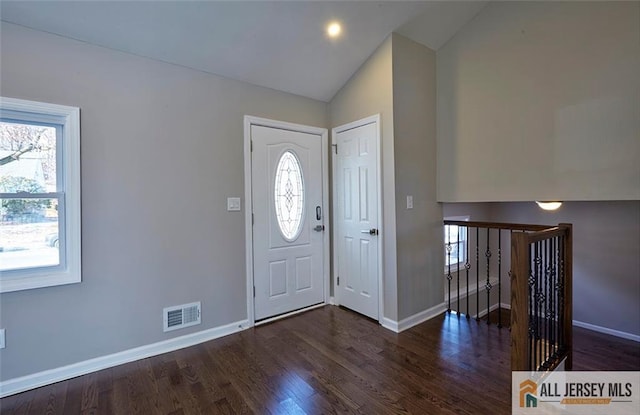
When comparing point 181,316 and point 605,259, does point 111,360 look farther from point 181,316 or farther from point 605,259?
point 605,259

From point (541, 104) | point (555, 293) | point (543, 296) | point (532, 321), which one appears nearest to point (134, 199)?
point (532, 321)

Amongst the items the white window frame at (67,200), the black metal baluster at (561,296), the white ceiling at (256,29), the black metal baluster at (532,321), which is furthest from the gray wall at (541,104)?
the white window frame at (67,200)

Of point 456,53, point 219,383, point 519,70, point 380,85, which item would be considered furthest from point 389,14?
point 219,383

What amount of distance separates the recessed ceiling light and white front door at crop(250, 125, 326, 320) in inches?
41.0

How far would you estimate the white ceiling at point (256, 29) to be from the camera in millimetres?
2100

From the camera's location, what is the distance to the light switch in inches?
114

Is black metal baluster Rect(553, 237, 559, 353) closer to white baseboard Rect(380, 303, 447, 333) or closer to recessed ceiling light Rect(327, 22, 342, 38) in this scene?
white baseboard Rect(380, 303, 447, 333)

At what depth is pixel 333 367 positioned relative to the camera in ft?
7.47

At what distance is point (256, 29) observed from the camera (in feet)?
8.18

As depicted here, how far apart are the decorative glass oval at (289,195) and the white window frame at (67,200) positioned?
1.68 metres

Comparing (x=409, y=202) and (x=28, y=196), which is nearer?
(x=28, y=196)

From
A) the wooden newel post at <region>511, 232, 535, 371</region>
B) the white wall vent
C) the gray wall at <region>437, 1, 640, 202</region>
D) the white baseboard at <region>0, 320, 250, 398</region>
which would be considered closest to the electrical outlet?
the gray wall at <region>437, 1, 640, 202</region>

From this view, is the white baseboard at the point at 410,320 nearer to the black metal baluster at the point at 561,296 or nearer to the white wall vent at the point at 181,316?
the black metal baluster at the point at 561,296

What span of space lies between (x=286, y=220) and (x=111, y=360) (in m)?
1.91
